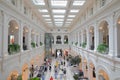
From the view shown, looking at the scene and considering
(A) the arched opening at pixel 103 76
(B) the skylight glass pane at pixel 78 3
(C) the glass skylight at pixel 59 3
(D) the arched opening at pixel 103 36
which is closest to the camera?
(D) the arched opening at pixel 103 36

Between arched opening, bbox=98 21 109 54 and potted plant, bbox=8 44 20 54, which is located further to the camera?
arched opening, bbox=98 21 109 54

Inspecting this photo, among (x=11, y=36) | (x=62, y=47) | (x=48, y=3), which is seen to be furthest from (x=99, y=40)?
(x=62, y=47)

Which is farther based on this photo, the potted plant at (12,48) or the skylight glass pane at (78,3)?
the skylight glass pane at (78,3)

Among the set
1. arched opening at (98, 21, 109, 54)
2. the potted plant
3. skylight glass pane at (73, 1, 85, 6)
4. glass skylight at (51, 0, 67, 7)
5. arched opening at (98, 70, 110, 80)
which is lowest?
arched opening at (98, 70, 110, 80)

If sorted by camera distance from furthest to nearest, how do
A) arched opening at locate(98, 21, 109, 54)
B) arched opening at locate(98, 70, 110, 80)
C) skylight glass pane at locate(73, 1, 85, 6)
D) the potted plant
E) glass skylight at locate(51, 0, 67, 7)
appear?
skylight glass pane at locate(73, 1, 85, 6) → glass skylight at locate(51, 0, 67, 7) → arched opening at locate(98, 70, 110, 80) → arched opening at locate(98, 21, 109, 54) → the potted plant

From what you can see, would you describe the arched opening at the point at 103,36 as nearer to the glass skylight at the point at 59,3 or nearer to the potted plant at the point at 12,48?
the glass skylight at the point at 59,3

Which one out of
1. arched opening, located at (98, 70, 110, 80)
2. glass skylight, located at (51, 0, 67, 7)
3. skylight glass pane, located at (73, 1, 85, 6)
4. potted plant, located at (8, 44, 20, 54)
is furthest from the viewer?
skylight glass pane, located at (73, 1, 85, 6)

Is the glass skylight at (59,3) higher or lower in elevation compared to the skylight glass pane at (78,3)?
higher

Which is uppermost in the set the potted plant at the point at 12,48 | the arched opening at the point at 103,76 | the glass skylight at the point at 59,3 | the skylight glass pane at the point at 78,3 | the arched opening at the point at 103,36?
the glass skylight at the point at 59,3

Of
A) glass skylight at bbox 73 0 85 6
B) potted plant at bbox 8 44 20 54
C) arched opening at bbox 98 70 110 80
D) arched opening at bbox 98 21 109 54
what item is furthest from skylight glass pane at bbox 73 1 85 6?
potted plant at bbox 8 44 20 54

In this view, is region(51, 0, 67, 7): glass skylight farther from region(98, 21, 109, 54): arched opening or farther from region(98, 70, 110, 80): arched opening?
region(98, 70, 110, 80): arched opening

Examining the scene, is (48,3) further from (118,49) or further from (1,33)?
(118,49)

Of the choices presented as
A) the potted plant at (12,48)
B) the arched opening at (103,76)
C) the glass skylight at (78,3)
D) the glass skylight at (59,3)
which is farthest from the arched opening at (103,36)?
the potted plant at (12,48)

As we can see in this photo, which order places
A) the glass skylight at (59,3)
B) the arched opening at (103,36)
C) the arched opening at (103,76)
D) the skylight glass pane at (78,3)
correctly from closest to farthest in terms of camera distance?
the arched opening at (103,36), the arched opening at (103,76), the glass skylight at (59,3), the skylight glass pane at (78,3)
